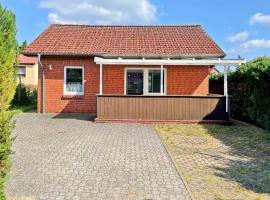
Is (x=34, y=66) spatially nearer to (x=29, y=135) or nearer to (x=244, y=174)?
(x=29, y=135)

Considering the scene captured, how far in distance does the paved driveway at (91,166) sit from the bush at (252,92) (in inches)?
172

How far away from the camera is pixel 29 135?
37.0 feet

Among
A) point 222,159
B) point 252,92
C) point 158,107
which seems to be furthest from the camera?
point 158,107

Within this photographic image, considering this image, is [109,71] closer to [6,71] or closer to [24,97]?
[24,97]

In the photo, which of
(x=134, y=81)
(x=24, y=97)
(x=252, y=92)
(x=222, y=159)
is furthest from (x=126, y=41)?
(x=222, y=159)

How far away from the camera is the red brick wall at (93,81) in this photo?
711 inches

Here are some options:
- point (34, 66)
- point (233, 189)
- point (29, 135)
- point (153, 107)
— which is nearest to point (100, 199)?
point (233, 189)

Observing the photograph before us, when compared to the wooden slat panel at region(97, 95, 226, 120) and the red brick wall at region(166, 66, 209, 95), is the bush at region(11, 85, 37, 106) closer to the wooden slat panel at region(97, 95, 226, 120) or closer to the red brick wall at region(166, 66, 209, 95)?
the wooden slat panel at region(97, 95, 226, 120)

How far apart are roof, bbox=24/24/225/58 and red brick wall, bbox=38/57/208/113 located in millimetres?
701

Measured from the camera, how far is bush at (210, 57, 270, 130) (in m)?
12.4

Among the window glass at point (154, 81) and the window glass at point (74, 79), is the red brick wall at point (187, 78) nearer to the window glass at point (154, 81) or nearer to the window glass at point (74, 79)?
the window glass at point (154, 81)

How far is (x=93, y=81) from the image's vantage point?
18188 millimetres

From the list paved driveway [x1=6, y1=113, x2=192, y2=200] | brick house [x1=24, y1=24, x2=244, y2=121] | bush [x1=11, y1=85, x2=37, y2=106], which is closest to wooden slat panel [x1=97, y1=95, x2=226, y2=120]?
brick house [x1=24, y1=24, x2=244, y2=121]

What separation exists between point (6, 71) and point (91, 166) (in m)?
3.65
